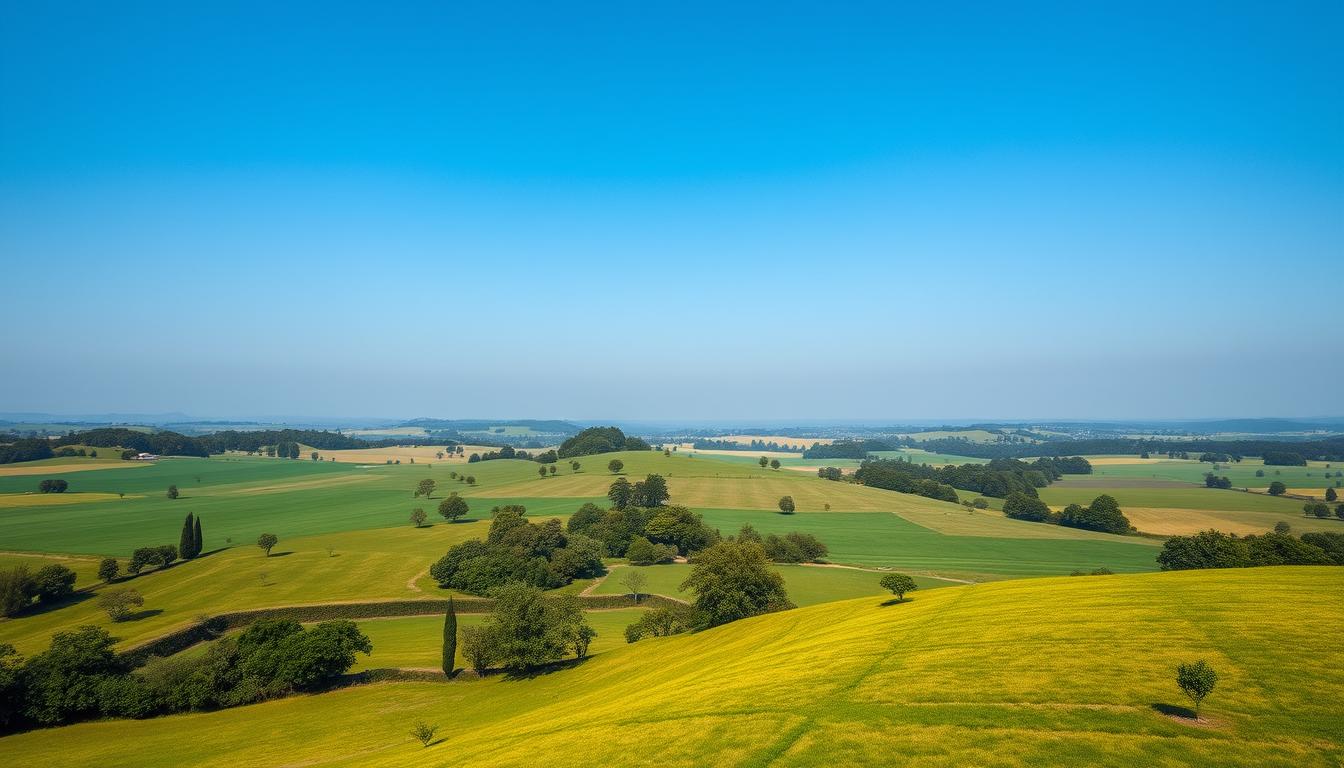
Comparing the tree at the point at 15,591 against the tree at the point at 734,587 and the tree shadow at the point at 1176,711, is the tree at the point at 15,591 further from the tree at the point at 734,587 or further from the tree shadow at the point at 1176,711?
the tree shadow at the point at 1176,711

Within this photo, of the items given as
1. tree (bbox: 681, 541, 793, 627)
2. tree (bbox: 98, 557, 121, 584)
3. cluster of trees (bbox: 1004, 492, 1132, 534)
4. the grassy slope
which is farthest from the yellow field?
cluster of trees (bbox: 1004, 492, 1132, 534)

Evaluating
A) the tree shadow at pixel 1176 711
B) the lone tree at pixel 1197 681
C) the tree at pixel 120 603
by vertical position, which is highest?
the lone tree at pixel 1197 681

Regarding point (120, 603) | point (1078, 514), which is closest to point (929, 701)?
point (120, 603)

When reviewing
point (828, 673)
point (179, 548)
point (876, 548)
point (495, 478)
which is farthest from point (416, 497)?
point (828, 673)

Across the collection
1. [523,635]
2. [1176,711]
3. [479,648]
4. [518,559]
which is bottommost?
[479,648]

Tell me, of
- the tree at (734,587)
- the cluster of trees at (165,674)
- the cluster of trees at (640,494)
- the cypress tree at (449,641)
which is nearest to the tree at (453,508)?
the cluster of trees at (640,494)

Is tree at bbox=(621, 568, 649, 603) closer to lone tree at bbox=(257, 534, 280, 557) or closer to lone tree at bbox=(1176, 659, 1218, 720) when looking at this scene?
lone tree at bbox=(257, 534, 280, 557)

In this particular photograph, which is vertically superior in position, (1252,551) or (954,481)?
(1252,551)

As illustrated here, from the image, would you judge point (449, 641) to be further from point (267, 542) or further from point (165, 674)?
point (267, 542)
